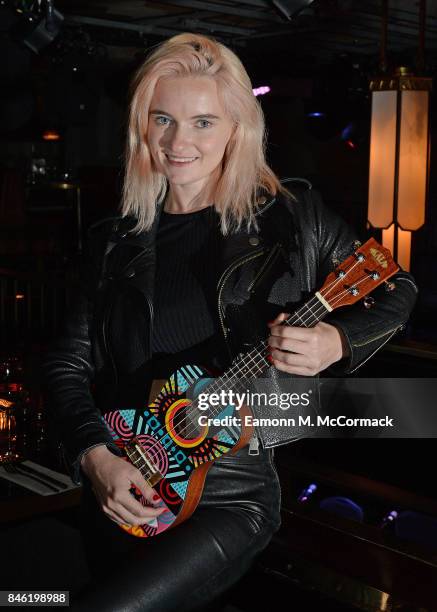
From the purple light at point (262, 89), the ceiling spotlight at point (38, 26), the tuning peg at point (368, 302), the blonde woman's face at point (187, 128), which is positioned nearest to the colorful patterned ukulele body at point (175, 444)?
the tuning peg at point (368, 302)

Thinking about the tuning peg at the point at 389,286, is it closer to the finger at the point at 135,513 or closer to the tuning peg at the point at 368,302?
the tuning peg at the point at 368,302

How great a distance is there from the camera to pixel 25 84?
29.6 ft

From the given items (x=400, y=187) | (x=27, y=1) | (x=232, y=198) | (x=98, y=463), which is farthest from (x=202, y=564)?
(x=27, y=1)

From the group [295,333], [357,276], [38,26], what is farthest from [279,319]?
[38,26]

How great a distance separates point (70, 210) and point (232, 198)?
10.2 metres

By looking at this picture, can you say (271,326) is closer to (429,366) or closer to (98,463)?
(98,463)

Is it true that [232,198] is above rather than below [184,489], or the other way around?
above

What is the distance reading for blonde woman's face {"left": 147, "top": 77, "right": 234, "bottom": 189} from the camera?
A: 1697 millimetres

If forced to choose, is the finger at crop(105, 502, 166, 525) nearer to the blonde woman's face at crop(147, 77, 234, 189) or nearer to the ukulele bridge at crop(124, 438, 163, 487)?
the ukulele bridge at crop(124, 438, 163, 487)

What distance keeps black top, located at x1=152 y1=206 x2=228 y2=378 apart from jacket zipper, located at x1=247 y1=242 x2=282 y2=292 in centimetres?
8

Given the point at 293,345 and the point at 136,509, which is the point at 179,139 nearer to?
the point at 293,345

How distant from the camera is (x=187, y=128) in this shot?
171 centimetres

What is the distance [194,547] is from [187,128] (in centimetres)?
86

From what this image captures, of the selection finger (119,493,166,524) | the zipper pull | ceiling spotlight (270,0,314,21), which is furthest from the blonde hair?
ceiling spotlight (270,0,314,21)
